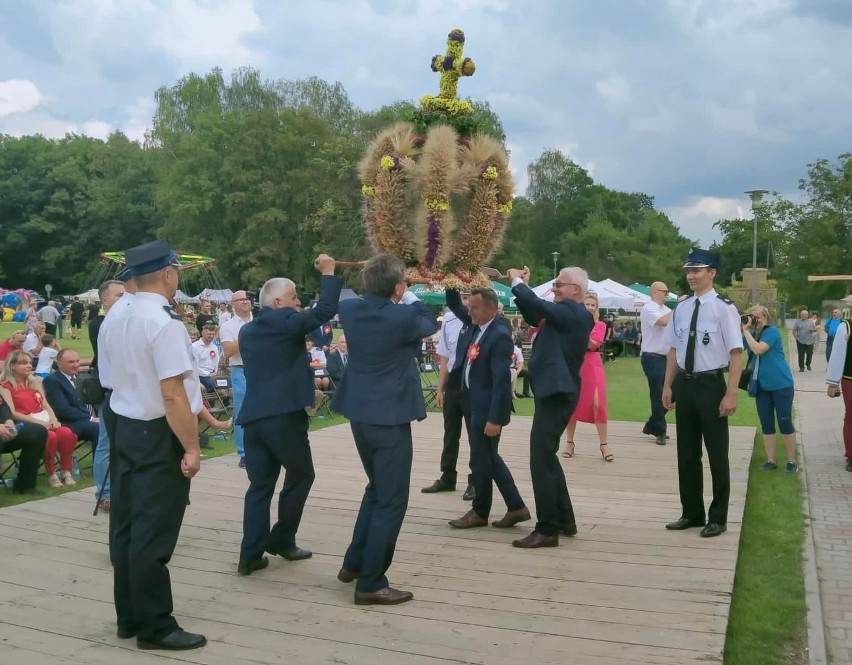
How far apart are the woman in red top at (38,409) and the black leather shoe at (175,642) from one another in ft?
13.7

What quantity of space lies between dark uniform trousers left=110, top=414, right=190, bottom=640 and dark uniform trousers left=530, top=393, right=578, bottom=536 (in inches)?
98.1

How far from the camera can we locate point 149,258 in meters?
3.89

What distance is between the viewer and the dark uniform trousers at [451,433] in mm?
7224

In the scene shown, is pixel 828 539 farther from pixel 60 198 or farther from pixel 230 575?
pixel 60 198

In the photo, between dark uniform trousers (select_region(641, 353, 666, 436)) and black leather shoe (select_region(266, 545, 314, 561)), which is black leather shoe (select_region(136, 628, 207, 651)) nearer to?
black leather shoe (select_region(266, 545, 314, 561))

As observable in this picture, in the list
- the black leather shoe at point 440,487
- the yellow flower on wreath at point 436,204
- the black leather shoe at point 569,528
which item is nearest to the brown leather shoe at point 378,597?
the black leather shoe at point 569,528

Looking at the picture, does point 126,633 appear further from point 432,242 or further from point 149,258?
point 432,242

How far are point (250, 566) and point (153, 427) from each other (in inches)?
62.4

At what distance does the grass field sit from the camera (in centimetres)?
415

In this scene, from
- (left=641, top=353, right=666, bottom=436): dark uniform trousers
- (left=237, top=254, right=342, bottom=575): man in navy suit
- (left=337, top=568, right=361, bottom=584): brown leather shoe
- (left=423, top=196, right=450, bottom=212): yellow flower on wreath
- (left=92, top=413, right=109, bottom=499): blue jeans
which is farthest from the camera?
(left=641, top=353, right=666, bottom=436): dark uniform trousers

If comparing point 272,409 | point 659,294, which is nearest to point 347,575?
point 272,409

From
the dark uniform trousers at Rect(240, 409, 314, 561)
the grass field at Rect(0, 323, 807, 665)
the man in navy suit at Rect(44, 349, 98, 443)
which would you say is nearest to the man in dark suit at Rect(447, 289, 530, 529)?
the dark uniform trousers at Rect(240, 409, 314, 561)

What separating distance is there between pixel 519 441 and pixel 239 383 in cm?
362

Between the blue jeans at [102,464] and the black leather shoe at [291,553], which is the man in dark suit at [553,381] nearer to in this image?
the black leather shoe at [291,553]
